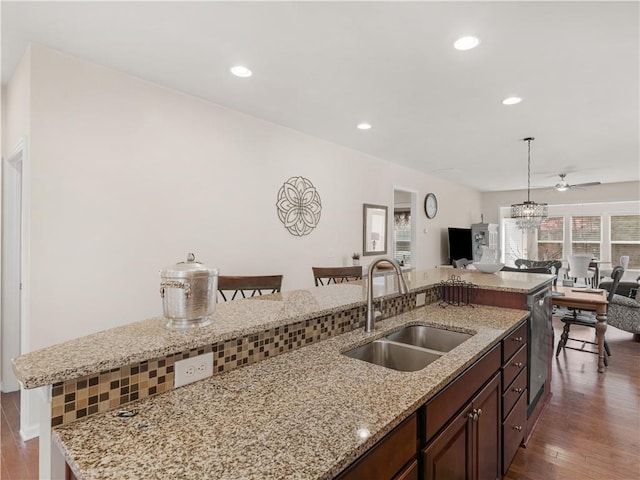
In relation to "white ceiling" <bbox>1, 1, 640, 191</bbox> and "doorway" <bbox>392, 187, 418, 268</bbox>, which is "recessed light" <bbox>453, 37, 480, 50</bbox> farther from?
"doorway" <bbox>392, 187, 418, 268</bbox>

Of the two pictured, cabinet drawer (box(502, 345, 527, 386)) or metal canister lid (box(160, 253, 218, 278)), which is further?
cabinet drawer (box(502, 345, 527, 386))

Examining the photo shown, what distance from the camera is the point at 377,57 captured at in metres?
2.39

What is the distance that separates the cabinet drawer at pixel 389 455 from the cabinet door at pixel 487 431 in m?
0.54

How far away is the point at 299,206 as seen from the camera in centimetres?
412

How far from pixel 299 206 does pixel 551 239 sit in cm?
714

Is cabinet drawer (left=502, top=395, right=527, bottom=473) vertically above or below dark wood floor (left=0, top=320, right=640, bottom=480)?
above

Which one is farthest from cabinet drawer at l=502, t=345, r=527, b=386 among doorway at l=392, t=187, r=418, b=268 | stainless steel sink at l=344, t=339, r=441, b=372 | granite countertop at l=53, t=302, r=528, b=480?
doorway at l=392, t=187, r=418, b=268

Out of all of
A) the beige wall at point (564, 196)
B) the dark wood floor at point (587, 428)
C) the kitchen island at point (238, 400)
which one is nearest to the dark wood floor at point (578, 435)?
the dark wood floor at point (587, 428)

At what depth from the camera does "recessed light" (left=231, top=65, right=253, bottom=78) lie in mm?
2585

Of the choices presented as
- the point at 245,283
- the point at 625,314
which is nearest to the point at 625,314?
the point at 625,314

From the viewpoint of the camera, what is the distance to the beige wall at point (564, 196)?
7.34 m

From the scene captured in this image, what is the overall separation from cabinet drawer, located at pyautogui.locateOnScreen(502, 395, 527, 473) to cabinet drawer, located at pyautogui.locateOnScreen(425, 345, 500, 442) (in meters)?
0.45

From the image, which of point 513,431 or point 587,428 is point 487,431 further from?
point 587,428

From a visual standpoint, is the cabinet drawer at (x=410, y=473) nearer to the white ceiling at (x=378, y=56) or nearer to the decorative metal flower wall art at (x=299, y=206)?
the white ceiling at (x=378, y=56)
